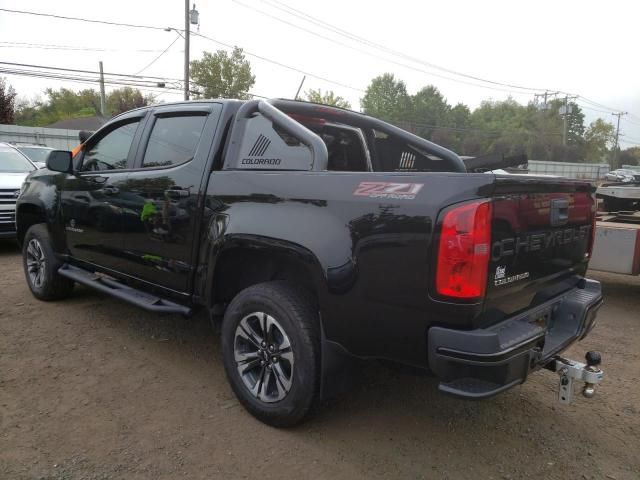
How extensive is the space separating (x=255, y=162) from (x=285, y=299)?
89 centimetres

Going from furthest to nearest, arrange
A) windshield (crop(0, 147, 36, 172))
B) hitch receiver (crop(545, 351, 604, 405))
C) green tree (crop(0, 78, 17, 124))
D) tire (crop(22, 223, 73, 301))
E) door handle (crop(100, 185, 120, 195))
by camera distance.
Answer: green tree (crop(0, 78, 17, 124)), windshield (crop(0, 147, 36, 172)), tire (crop(22, 223, 73, 301)), door handle (crop(100, 185, 120, 195)), hitch receiver (crop(545, 351, 604, 405))

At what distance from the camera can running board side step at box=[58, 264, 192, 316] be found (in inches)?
133

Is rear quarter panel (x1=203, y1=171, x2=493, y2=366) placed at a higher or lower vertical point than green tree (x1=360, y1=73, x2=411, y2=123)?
lower

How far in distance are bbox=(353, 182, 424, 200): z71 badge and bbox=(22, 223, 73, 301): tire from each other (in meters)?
3.76

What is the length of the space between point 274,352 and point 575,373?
1598mm

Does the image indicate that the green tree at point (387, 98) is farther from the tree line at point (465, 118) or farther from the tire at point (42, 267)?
the tire at point (42, 267)

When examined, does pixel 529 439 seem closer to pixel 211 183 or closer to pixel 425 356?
pixel 425 356

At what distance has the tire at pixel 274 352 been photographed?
258 centimetres

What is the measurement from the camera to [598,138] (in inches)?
3553

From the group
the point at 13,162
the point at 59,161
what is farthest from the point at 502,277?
the point at 13,162

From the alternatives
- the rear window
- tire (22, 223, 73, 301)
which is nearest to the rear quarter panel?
the rear window

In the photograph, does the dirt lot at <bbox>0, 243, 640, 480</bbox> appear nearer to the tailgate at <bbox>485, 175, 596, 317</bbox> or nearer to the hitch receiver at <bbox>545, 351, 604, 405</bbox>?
the hitch receiver at <bbox>545, 351, 604, 405</bbox>

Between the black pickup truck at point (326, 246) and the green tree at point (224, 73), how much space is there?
41687 millimetres

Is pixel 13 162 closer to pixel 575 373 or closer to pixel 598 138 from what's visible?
pixel 575 373
